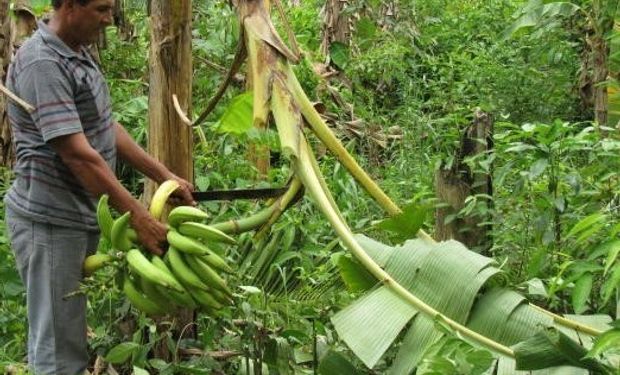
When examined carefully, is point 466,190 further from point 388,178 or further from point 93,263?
point 388,178

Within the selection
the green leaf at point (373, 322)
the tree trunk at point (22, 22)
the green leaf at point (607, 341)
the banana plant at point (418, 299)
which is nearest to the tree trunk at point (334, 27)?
the tree trunk at point (22, 22)

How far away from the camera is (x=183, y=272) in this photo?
8.42 ft

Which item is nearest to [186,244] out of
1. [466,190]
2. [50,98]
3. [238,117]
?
[50,98]

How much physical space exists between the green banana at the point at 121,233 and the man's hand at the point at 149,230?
34mm

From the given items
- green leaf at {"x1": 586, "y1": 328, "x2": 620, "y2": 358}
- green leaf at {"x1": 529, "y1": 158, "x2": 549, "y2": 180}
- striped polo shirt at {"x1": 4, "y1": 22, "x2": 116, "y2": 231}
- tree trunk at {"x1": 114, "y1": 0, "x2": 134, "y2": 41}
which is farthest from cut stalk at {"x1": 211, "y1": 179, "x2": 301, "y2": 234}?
tree trunk at {"x1": 114, "y1": 0, "x2": 134, "y2": 41}

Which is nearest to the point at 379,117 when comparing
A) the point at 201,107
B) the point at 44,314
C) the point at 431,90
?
the point at 431,90

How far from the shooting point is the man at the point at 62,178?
8.89ft

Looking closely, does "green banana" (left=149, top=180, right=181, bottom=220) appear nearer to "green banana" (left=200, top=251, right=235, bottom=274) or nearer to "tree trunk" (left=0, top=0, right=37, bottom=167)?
"green banana" (left=200, top=251, right=235, bottom=274)

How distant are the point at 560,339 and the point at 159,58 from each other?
5.82 ft

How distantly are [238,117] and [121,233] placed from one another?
2.53 ft

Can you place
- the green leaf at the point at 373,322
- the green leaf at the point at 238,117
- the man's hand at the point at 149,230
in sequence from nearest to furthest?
the green leaf at the point at 373,322 → the man's hand at the point at 149,230 → the green leaf at the point at 238,117

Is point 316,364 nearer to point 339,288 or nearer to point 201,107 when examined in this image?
point 339,288

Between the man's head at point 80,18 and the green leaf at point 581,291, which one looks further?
the man's head at point 80,18

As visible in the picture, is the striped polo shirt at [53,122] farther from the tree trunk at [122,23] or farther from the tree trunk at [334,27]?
the tree trunk at [334,27]
